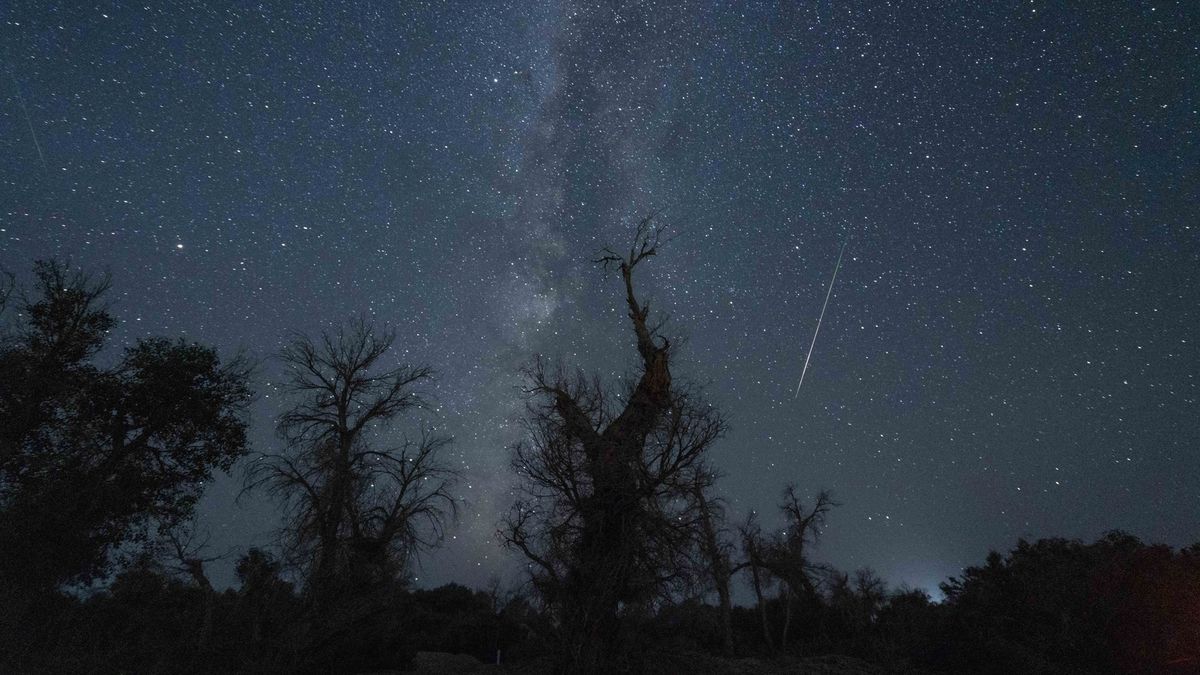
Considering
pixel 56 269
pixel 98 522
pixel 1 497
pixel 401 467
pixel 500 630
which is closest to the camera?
pixel 1 497

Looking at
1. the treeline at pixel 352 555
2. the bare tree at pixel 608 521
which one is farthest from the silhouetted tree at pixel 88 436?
the bare tree at pixel 608 521

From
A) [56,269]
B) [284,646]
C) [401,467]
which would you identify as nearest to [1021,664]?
[401,467]

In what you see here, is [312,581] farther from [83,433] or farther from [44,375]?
[44,375]

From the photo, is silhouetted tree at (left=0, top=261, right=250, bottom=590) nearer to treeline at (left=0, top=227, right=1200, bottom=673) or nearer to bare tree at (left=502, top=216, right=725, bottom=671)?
treeline at (left=0, top=227, right=1200, bottom=673)

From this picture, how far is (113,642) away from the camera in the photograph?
1653 centimetres

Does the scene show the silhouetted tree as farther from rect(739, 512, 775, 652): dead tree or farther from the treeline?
rect(739, 512, 775, 652): dead tree

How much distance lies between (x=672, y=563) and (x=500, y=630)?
1842 cm

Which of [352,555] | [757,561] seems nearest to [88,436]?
[352,555]

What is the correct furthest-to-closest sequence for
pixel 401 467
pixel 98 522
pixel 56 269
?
pixel 401 467 → pixel 56 269 → pixel 98 522

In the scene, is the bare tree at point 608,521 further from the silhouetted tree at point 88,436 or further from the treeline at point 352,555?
the silhouetted tree at point 88,436

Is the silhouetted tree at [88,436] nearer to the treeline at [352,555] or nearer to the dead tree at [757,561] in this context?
the treeline at [352,555]

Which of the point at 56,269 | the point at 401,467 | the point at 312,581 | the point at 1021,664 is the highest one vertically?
the point at 56,269

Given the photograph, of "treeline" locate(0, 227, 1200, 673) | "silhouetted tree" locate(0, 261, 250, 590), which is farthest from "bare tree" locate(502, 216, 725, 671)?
Result: "silhouetted tree" locate(0, 261, 250, 590)

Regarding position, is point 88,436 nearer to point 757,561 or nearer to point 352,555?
point 352,555
